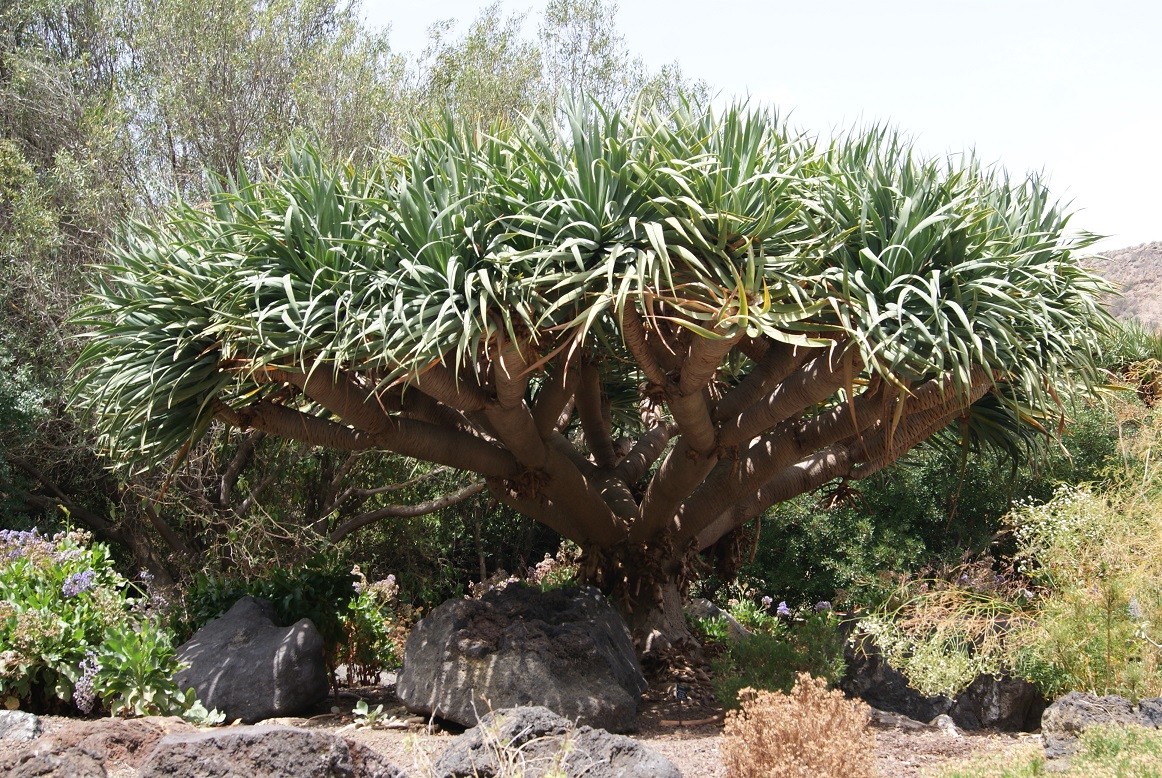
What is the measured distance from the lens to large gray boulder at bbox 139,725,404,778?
3438mm

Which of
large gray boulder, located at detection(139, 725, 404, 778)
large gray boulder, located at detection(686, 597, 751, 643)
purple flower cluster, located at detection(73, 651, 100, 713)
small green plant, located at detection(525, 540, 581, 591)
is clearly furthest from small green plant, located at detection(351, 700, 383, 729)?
large gray boulder, located at detection(686, 597, 751, 643)

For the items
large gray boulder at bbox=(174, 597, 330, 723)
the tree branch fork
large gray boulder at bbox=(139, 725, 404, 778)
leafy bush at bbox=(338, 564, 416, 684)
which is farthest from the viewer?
leafy bush at bbox=(338, 564, 416, 684)

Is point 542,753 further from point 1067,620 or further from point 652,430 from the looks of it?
point 652,430

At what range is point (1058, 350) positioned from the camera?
5262 mm

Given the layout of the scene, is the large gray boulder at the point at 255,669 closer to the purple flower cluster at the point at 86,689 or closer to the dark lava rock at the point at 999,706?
the purple flower cluster at the point at 86,689

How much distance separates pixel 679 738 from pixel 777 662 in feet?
2.88

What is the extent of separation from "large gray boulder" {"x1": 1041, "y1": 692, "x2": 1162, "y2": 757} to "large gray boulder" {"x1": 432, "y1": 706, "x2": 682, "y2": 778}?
195cm

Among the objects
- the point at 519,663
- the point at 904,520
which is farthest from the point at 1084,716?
the point at 904,520

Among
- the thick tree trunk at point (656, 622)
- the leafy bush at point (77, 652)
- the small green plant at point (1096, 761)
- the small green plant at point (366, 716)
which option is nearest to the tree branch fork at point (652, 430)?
the thick tree trunk at point (656, 622)

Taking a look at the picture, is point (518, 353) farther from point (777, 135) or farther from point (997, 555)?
point (997, 555)

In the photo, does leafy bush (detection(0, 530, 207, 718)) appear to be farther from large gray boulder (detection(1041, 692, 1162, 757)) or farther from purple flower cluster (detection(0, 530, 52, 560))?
large gray boulder (detection(1041, 692, 1162, 757))

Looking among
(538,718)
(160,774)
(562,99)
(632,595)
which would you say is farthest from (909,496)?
(160,774)

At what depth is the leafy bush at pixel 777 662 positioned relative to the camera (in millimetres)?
5738

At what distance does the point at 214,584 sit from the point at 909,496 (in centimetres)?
701
